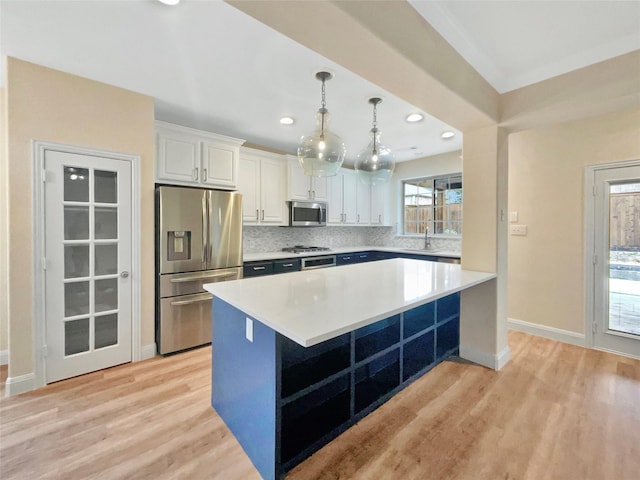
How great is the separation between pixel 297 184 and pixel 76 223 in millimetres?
2681

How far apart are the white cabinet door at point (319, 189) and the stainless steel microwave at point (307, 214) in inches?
3.8

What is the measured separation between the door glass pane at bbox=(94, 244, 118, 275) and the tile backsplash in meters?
1.75

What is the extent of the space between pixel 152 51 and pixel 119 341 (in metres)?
2.48

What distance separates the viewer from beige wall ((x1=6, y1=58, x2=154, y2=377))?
87.0 inches

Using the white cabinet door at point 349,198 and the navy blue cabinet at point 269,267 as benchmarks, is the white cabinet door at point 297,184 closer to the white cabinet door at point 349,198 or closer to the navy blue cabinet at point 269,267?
the white cabinet door at point 349,198

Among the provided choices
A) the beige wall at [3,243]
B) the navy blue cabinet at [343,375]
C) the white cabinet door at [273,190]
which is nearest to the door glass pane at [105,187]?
the beige wall at [3,243]

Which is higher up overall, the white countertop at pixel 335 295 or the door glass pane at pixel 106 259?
the door glass pane at pixel 106 259

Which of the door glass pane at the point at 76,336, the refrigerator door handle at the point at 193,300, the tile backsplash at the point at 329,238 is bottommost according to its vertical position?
the door glass pane at the point at 76,336

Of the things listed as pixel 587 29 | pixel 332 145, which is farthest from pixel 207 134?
pixel 587 29

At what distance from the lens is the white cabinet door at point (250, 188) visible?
3850mm

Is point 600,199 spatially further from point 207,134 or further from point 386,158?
point 207,134

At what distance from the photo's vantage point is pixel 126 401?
215cm

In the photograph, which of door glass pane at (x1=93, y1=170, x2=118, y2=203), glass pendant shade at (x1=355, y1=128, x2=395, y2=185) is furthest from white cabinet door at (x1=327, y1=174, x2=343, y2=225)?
door glass pane at (x1=93, y1=170, x2=118, y2=203)

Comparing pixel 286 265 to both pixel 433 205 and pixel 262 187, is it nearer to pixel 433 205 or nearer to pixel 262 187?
pixel 262 187
